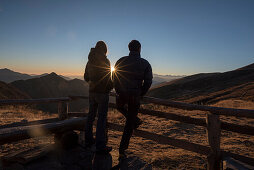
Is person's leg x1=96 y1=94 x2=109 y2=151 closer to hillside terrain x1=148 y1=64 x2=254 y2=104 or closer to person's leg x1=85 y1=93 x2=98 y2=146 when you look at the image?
person's leg x1=85 y1=93 x2=98 y2=146

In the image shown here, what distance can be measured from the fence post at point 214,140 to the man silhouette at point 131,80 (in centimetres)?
133

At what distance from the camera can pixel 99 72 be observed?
3.74 metres

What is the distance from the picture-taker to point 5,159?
318cm

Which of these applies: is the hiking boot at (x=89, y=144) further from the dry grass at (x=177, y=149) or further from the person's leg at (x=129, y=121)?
the person's leg at (x=129, y=121)

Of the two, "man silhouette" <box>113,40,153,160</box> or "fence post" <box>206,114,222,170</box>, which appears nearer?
"fence post" <box>206,114,222,170</box>

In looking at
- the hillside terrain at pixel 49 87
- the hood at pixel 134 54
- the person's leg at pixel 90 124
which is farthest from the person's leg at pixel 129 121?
the hillside terrain at pixel 49 87

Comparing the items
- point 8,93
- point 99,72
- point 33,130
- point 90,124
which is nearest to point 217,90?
point 90,124

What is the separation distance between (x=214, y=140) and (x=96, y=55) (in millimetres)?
2730

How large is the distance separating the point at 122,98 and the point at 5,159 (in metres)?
2.36

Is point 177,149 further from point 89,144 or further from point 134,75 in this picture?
point 134,75

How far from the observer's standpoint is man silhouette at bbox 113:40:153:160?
148 inches

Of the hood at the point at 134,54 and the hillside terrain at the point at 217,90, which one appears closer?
the hood at the point at 134,54

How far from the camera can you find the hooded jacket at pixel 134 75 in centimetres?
375

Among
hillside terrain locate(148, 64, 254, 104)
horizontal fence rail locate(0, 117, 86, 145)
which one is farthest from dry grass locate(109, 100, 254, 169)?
hillside terrain locate(148, 64, 254, 104)
